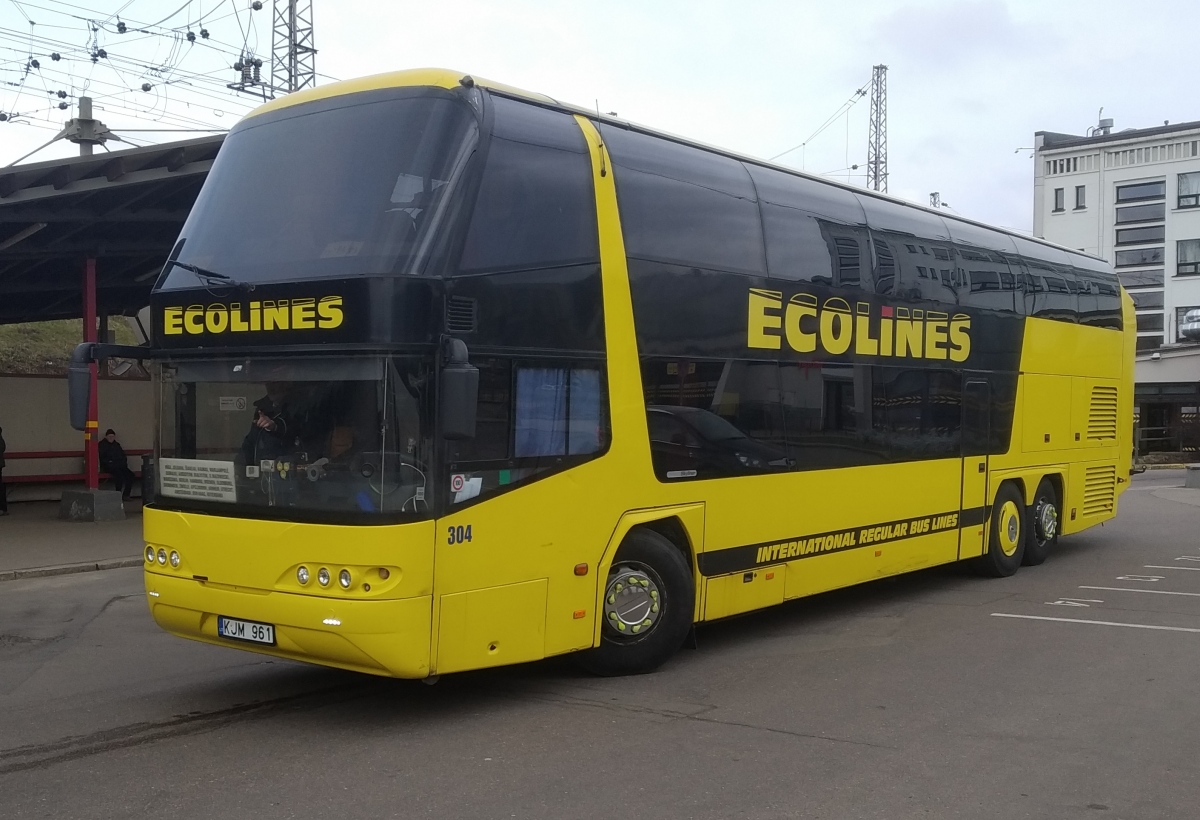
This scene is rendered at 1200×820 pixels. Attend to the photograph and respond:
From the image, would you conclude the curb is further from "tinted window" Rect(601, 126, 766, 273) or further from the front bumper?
"tinted window" Rect(601, 126, 766, 273)

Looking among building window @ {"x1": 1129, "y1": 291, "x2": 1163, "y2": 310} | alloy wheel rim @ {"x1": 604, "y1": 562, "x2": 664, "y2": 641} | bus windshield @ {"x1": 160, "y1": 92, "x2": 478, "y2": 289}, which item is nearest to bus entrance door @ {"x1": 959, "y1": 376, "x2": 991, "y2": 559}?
alloy wheel rim @ {"x1": 604, "y1": 562, "x2": 664, "y2": 641}

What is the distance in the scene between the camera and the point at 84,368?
7.63 meters

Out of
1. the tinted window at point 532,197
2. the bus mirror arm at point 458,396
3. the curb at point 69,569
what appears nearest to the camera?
the bus mirror arm at point 458,396

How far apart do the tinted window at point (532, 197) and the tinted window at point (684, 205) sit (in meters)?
0.42

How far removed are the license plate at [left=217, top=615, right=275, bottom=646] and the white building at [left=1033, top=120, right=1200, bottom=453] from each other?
82902 millimetres

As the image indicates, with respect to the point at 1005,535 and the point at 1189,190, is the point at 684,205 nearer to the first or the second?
the point at 1005,535

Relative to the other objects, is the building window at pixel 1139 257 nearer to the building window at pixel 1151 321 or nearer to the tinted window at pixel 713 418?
the building window at pixel 1151 321

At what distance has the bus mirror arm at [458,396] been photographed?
643 cm

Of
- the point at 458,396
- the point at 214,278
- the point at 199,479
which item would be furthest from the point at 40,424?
the point at 458,396

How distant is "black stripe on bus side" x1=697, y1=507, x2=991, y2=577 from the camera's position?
884cm

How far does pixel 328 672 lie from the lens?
846 centimetres

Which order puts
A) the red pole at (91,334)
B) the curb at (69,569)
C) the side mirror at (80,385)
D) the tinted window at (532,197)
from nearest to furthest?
the tinted window at (532,197) < the side mirror at (80,385) < the curb at (69,569) < the red pole at (91,334)

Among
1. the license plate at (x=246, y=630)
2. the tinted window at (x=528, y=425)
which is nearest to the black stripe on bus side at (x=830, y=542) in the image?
the tinted window at (x=528, y=425)

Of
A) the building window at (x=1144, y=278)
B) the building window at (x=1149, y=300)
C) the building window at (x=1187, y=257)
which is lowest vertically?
the building window at (x=1149, y=300)
